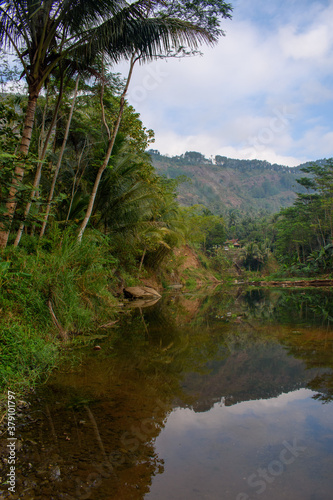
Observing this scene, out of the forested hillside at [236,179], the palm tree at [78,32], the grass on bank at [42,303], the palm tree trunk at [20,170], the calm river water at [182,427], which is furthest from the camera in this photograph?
the forested hillside at [236,179]

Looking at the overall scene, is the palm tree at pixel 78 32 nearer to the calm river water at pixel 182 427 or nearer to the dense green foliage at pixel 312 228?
the calm river water at pixel 182 427

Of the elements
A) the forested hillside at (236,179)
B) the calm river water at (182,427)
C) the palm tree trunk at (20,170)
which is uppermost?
the forested hillside at (236,179)

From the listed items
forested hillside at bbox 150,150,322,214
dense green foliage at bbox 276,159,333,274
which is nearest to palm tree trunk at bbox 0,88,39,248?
dense green foliage at bbox 276,159,333,274

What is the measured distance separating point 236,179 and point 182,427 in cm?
16459

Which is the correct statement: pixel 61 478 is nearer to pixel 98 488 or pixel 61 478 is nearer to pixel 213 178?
pixel 98 488

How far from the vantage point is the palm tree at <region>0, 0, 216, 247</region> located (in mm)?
5289

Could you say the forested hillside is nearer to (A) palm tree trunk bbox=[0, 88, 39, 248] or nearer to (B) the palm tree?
(B) the palm tree

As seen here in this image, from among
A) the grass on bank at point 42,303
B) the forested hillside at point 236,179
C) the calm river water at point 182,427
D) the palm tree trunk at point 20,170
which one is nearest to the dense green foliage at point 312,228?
the grass on bank at point 42,303

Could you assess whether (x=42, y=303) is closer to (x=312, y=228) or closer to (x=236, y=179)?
(x=312, y=228)

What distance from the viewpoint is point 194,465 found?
2064mm

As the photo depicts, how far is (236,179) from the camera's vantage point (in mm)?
158750

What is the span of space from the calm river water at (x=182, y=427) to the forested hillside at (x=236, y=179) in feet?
374

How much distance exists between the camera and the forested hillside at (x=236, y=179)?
132500mm

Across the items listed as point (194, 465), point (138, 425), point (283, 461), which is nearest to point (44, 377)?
point (138, 425)
